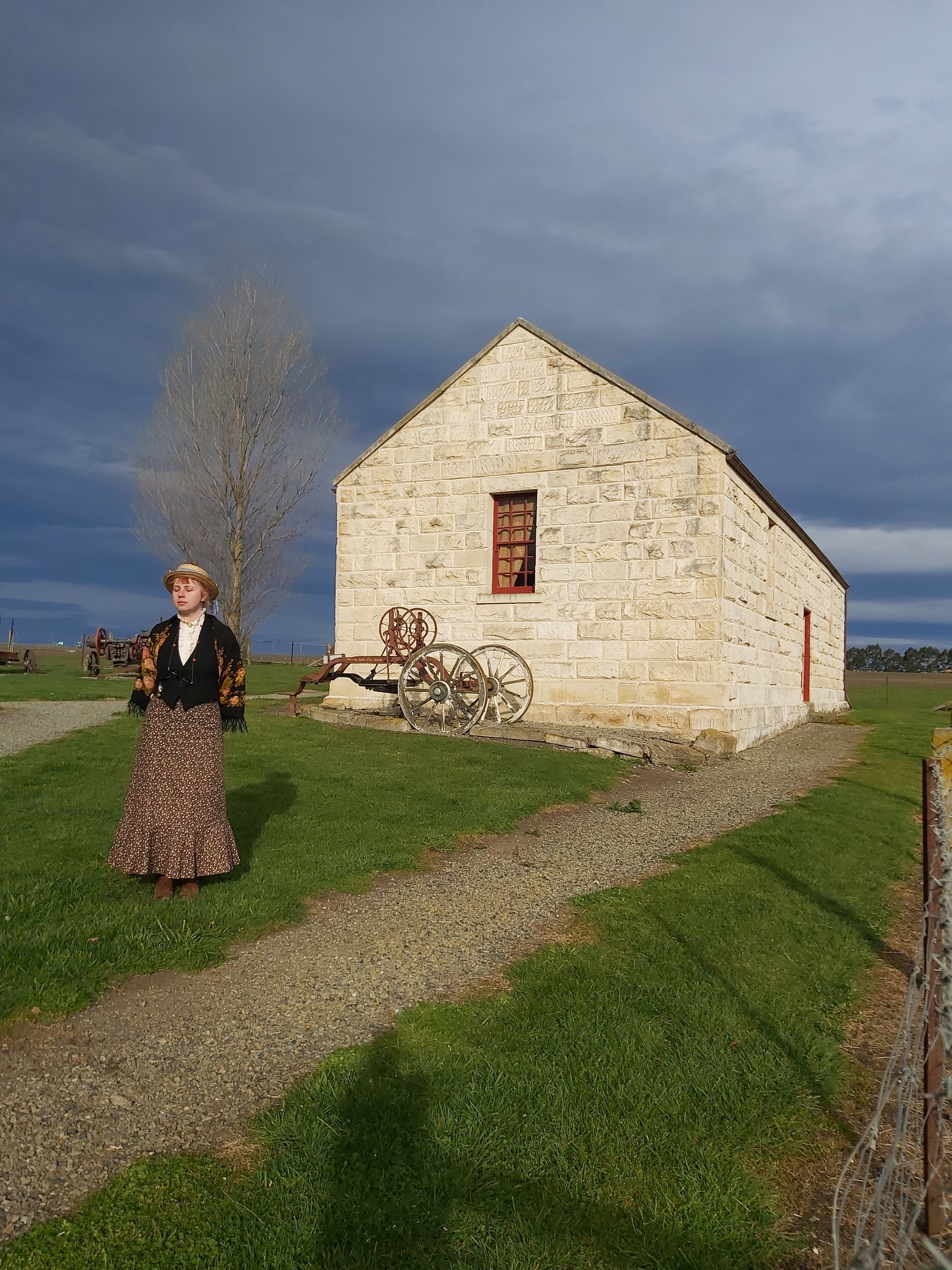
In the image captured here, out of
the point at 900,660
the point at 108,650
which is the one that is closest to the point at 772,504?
the point at 108,650

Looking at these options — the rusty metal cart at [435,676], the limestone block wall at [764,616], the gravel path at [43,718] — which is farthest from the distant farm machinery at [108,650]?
the limestone block wall at [764,616]

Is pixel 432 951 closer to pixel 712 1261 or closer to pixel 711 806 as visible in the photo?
pixel 712 1261

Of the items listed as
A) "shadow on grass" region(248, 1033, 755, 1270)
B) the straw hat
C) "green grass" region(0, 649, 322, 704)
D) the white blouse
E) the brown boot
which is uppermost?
the straw hat

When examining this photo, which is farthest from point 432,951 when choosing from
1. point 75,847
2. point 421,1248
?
point 75,847

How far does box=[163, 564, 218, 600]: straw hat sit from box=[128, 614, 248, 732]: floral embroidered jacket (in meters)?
0.21

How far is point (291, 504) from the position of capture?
25922 millimetres

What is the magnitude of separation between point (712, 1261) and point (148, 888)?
13.5ft

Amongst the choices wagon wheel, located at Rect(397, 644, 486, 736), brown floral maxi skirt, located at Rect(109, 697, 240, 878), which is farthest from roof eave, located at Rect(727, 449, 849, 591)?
brown floral maxi skirt, located at Rect(109, 697, 240, 878)

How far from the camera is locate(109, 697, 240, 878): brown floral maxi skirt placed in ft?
17.3

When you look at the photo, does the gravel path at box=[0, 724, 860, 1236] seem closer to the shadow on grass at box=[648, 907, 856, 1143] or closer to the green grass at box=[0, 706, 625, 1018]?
the green grass at box=[0, 706, 625, 1018]

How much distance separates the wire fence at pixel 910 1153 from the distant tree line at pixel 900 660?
251 feet

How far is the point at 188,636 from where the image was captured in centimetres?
553

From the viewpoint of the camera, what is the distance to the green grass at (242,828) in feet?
14.6

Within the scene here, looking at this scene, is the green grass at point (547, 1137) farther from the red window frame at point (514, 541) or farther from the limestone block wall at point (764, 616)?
the red window frame at point (514, 541)
